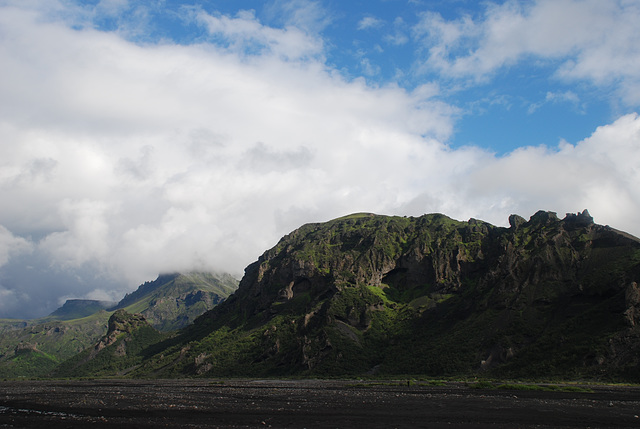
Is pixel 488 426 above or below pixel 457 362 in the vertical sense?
above

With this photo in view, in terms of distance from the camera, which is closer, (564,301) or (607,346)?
(607,346)

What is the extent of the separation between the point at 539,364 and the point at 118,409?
5903 inches

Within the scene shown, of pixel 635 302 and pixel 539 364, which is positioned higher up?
pixel 635 302

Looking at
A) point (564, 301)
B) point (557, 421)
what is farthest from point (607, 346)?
point (557, 421)

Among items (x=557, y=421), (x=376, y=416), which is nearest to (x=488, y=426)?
(x=557, y=421)

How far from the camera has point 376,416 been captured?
66.4 metres

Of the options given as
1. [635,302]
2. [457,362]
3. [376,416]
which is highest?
[635,302]

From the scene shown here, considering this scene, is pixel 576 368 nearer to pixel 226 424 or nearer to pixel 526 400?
pixel 526 400

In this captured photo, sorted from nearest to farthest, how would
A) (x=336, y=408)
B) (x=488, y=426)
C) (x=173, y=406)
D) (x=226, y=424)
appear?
1. (x=488, y=426)
2. (x=226, y=424)
3. (x=336, y=408)
4. (x=173, y=406)

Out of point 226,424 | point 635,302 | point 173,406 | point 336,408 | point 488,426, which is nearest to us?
point 488,426

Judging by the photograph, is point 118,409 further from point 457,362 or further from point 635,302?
point 635,302

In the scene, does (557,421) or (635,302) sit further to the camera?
(635,302)

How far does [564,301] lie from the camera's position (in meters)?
198

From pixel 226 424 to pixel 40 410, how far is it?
148 feet
